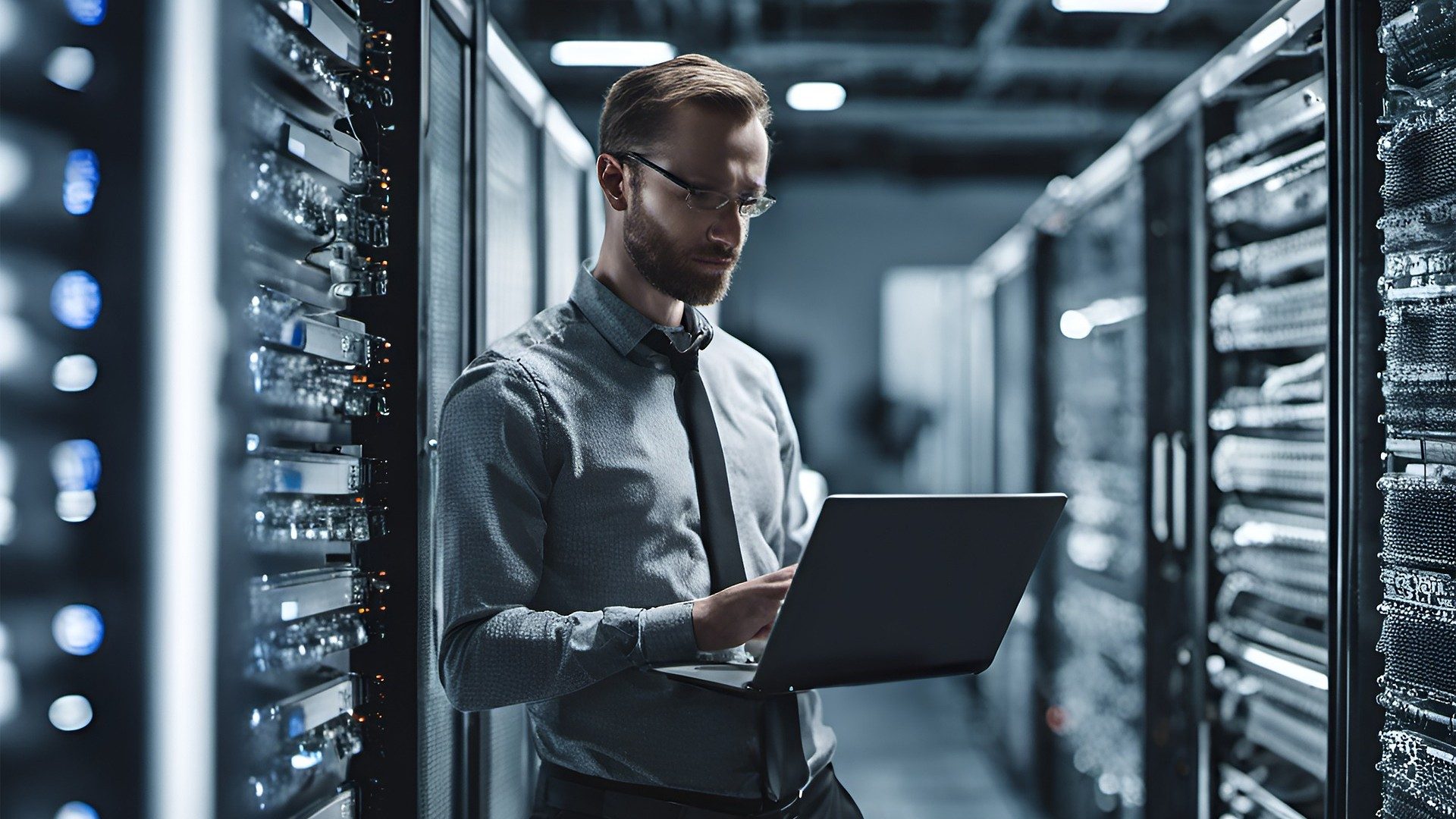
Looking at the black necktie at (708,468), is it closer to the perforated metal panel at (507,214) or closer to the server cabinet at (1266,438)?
the perforated metal panel at (507,214)

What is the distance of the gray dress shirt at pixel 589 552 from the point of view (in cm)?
124

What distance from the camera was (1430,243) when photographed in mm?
1412

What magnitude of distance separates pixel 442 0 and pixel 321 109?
32cm

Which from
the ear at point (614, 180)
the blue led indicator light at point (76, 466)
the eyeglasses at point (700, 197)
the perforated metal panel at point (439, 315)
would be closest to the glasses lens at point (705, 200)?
the eyeglasses at point (700, 197)

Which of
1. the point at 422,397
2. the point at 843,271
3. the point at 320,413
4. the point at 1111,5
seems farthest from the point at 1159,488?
the point at 843,271

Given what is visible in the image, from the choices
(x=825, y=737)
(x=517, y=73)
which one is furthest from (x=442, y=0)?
(x=825, y=737)

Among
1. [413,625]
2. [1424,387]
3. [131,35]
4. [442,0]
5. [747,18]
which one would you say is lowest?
[413,625]

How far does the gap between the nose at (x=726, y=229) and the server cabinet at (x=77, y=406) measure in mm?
707

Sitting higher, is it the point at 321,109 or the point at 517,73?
the point at 517,73

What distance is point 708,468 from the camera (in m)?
1.45

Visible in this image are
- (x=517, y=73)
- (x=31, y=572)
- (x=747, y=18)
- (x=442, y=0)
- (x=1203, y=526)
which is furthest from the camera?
(x=747, y=18)

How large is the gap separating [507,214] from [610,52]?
10.1 ft

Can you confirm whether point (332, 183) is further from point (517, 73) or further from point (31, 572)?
point (517, 73)

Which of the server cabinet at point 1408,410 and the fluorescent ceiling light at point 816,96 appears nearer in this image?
the server cabinet at point 1408,410
